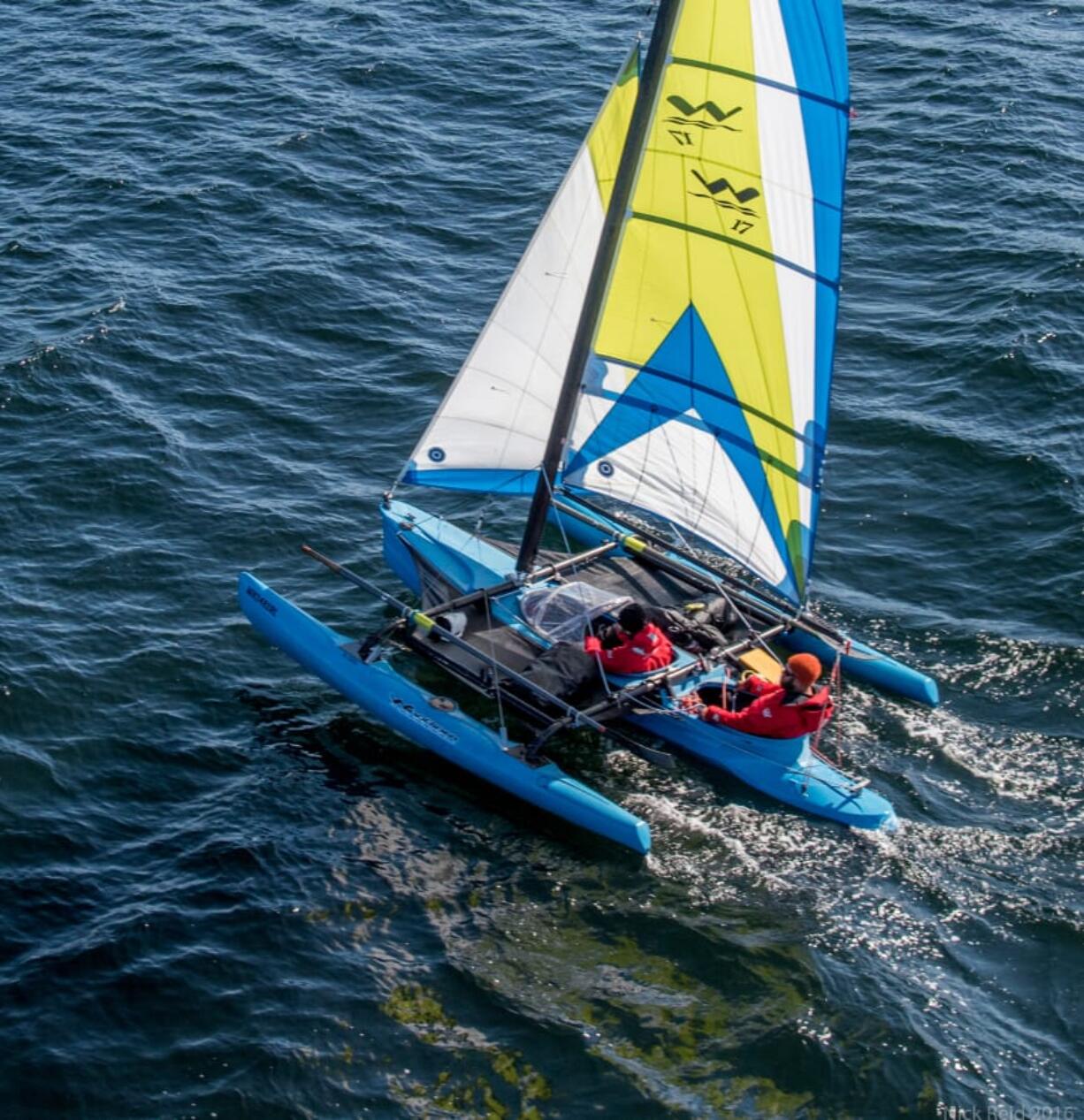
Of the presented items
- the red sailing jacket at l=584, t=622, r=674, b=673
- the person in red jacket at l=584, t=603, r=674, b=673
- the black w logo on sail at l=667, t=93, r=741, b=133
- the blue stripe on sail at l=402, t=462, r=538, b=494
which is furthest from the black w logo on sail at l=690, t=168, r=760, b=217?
the red sailing jacket at l=584, t=622, r=674, b=673

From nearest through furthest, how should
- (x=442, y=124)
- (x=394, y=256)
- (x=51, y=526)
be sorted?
1. (x=51, y=526)
2. (x=394, y=256)
3. (x=442, y=124)

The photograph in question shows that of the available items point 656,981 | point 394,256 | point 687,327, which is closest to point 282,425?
point 394,256

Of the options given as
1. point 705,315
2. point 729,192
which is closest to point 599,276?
point 705,315

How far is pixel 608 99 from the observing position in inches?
790

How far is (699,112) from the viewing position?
62.6ft

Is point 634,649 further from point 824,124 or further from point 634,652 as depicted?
point 824,124

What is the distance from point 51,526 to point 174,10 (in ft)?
79.8

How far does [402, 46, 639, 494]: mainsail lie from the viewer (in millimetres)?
20875

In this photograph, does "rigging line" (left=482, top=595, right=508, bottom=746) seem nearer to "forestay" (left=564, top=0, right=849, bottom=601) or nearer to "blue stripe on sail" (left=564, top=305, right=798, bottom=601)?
"forestay" (left=564, top=0, right=849, bottom=601)

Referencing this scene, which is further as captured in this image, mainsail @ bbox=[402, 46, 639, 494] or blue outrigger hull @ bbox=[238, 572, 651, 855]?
mainsail @ bbox=[402, 46, 639, 494]

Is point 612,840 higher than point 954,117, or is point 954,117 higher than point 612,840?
point 954,117

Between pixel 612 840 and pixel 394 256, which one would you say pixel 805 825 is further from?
pixel 394 256

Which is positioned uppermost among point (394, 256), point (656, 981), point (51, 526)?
point (394, 256)

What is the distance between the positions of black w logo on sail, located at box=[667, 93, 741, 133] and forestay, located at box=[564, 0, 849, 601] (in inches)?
1.0
